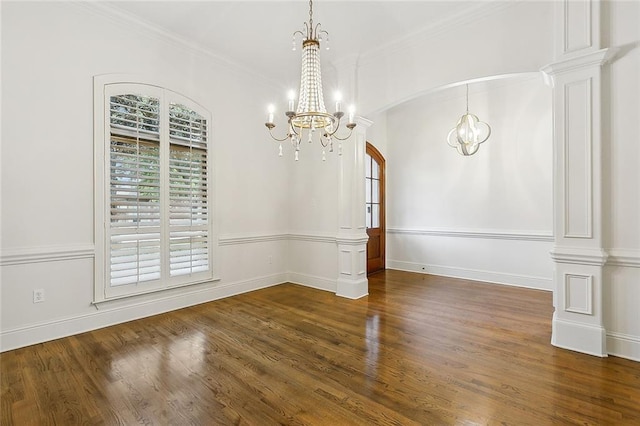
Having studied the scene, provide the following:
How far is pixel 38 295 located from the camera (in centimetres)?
297

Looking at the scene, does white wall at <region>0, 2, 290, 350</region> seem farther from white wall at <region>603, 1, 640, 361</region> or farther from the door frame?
white wall at <region>603, 1, 640, 361</region>

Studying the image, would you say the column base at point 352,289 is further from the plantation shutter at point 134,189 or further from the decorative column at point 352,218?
the plantation shutter at point 134,189

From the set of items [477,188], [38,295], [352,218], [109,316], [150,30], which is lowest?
[109,316]

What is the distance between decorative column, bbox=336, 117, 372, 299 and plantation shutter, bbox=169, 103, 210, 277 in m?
1.88

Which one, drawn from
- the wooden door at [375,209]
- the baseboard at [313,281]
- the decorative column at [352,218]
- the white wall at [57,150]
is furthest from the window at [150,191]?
the wooden door at [375,209]

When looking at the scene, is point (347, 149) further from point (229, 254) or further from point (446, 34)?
point (229, 254)

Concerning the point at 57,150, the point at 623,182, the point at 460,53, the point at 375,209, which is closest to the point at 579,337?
the point at 623,182

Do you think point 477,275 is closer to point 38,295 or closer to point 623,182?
point 623,182

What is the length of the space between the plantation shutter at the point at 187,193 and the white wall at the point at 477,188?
389cm

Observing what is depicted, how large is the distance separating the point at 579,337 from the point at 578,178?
1.39 m

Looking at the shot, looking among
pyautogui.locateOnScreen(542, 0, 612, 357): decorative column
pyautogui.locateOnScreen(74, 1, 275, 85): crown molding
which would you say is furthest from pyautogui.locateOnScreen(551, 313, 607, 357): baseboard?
pyautogui.locateOnScreen(74, 1, 275, 85): crown molding

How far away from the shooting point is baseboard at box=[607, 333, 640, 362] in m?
2.58

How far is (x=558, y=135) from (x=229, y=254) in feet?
13.4

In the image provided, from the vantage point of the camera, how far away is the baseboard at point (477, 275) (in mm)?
4910
